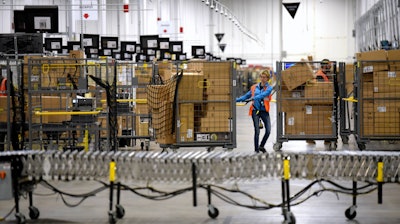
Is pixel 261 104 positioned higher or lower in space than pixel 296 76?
lower

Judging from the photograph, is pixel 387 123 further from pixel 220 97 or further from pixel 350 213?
pixel 350 213

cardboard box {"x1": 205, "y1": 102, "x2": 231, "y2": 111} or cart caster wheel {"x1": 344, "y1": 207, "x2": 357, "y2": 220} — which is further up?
cardboard box {"x1": 205, "y1": 102, "x2": 231, "y2": 111}

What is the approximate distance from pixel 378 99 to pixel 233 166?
23.9ft

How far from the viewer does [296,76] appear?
14.1 metres

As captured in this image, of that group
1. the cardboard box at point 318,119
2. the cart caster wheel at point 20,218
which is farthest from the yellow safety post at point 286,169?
the cardboard box at point 318,119

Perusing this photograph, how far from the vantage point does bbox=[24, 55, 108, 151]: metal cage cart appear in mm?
12031

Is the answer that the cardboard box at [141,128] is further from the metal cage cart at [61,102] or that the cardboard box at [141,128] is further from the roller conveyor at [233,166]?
the roller conveyor at [233,166]

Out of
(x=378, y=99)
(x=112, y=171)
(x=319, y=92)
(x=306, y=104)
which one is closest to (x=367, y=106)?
(x=378, y=99)

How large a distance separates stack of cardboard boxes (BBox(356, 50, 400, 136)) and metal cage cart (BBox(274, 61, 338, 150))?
0.72 m

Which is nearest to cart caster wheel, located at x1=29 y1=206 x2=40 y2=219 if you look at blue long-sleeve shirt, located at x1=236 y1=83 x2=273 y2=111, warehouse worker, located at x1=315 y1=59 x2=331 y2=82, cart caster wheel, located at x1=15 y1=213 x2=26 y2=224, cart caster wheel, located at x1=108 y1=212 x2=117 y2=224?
cart caster wheel, located at x1=15 y1=213 x2=26 y2=224

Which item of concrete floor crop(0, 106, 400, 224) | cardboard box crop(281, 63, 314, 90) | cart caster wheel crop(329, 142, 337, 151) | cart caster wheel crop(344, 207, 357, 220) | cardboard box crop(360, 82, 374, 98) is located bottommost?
concrete floor crop(0, 106, 400, 224)

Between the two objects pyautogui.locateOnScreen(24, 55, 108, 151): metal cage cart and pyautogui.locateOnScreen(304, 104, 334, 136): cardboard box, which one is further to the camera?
pyautogui.locateOnScreen(304, 104, 334, 136): cardboard box

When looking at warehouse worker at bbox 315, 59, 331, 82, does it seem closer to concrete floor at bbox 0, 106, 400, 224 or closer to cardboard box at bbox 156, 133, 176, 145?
cardboard box at bbox 156, 133, 176, 145

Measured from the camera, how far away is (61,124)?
13.1 m
